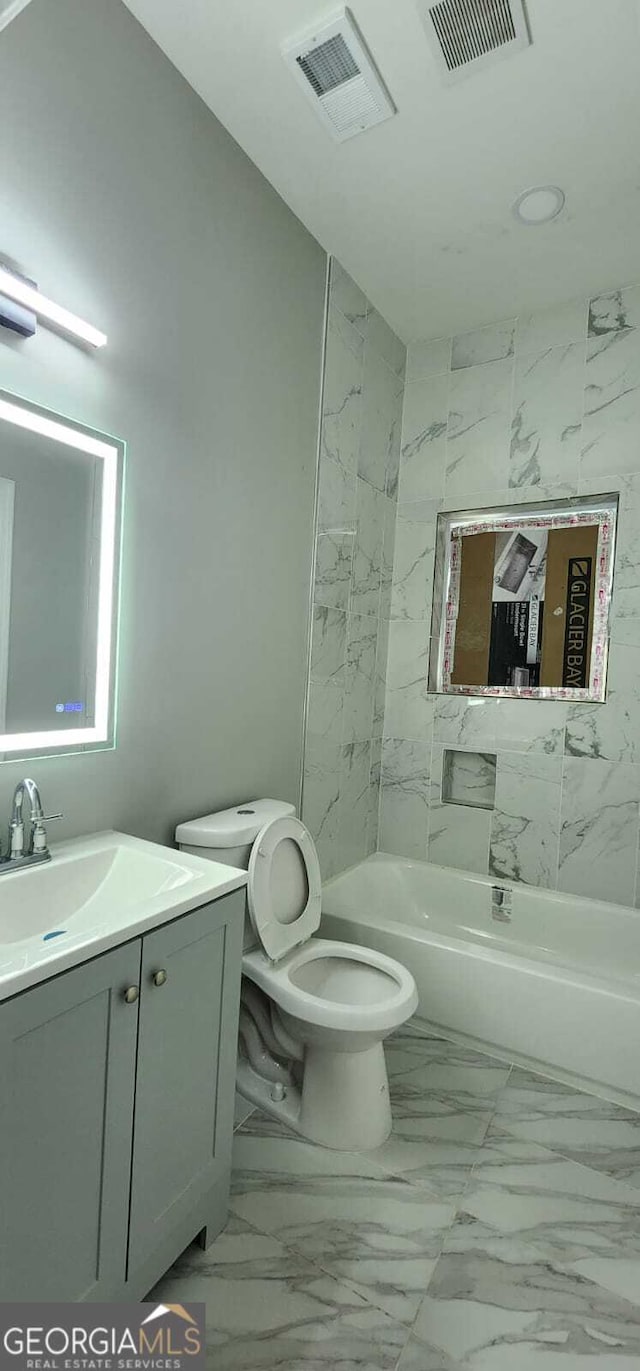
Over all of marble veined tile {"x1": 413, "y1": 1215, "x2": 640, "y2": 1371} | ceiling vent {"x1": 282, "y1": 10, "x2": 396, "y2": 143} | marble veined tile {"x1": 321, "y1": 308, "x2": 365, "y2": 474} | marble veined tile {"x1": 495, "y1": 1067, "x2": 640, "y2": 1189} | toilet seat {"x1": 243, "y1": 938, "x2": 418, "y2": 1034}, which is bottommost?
marble veined tile {"x1": 495, "y1": 1067, "x2": 640, "y2": 1189}

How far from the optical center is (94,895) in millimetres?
1331

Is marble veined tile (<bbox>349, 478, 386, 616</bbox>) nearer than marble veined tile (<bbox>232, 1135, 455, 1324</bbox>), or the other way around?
marble veined tile (<bbox>232, 1135, 455, 1324</bbox>)

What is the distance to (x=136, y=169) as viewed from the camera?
150 centimetres

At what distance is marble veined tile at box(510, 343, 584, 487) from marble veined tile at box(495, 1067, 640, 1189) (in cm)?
228

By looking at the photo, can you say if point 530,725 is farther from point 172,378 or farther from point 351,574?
point 172,378

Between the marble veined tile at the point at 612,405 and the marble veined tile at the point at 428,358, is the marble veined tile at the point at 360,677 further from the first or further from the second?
the marble veined tile at the point at 428,358

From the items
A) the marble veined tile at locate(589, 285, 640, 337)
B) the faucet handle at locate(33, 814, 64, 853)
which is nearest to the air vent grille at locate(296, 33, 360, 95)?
the marble veined tile at locate(589, 285, 640, 337)

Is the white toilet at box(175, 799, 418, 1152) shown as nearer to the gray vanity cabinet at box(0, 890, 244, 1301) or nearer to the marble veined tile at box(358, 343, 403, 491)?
the gray vanity cabinet at box(0, 890, 244, 1301)

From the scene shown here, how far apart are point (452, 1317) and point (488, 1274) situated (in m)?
0.14

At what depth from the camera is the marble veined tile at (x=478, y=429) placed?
2689mm

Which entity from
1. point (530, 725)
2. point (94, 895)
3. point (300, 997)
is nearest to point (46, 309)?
point (94, 895)

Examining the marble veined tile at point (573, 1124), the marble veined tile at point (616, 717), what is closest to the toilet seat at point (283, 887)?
the marble veined tile at point (573, 1124)

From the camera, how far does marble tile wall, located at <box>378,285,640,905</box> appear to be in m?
2.42

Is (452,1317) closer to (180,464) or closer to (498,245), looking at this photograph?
(180,464)
